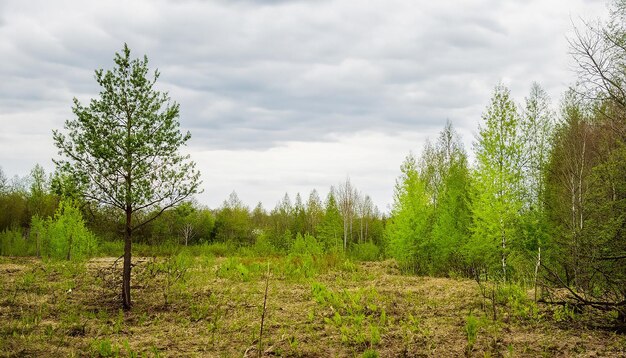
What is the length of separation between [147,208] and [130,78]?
349 cm

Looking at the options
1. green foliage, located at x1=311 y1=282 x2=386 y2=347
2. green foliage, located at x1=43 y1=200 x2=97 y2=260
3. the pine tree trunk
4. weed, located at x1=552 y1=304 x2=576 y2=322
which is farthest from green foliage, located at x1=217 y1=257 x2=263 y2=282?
weed, located at x1=552 y1=304 x2=576 y2=322

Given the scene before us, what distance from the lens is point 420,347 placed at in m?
7.85

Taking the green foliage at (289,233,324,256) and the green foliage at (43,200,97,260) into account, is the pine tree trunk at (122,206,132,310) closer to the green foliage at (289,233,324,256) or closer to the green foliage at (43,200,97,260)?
the green foliage at (43,200,97,260)

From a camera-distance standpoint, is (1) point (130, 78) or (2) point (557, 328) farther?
(1) point (130, 78)

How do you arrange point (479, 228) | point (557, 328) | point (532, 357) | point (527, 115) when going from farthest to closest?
1. point (527, 115)
2. point (479, 228)
3. point (557, 328)
4. point (532, 357)

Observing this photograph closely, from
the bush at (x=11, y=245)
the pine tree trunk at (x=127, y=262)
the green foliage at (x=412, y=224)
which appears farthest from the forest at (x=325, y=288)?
the bush at (x=11, y=245)

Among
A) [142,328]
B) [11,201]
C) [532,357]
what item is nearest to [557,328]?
[532,357]

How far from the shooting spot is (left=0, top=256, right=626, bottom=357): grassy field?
7812 millimetres

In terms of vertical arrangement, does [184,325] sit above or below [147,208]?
below

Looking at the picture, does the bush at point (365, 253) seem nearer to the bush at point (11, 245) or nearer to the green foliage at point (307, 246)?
the green foliage at point (307, 246)

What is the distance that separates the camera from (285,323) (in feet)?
32.0

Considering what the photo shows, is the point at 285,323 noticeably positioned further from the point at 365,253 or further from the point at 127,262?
the point at 365,253

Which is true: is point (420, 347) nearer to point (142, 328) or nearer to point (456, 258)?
point (142, 328)

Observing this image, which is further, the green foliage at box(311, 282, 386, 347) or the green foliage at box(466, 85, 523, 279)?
the green foliage at box(466, 85, 523, 279)
